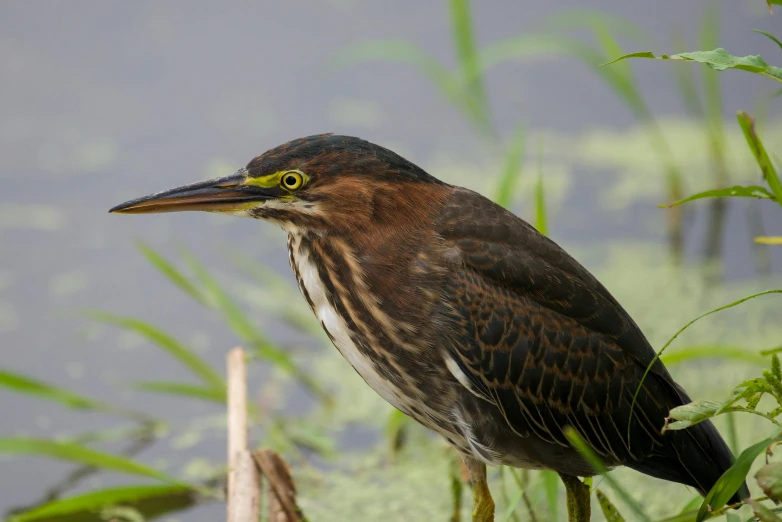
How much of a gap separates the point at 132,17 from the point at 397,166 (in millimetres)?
4768

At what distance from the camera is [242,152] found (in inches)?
242

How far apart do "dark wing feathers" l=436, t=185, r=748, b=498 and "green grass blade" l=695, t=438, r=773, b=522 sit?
1.95ft

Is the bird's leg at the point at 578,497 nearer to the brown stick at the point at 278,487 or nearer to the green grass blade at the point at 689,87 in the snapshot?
the brown stick at the point at 278,487

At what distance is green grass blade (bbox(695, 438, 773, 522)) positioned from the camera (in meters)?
2.16

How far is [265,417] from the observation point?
14.6 ft

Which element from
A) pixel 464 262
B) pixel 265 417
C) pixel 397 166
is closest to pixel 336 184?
pixel 397 166

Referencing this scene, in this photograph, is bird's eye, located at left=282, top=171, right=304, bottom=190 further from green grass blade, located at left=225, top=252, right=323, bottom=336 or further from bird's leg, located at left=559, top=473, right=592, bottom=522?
green grass blade, located at left=225, top=252, right=323, bottom=336

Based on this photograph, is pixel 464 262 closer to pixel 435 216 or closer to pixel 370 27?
pixel 435 216

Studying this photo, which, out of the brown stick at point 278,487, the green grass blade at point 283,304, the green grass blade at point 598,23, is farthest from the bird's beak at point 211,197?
the green grass blade at point 598,23

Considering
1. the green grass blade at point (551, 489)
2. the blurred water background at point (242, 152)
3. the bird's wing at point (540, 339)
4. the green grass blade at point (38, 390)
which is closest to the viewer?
the bird's wing at point (540, 339)

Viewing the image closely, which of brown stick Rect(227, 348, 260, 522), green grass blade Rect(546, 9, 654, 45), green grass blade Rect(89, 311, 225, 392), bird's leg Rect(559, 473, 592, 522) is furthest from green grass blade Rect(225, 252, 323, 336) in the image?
bird's leg Rect(559, 473, 592, 522)

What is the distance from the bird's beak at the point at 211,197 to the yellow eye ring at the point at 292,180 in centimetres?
3

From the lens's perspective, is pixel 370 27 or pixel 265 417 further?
pixel 370 27

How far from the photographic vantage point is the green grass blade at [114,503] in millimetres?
3531
